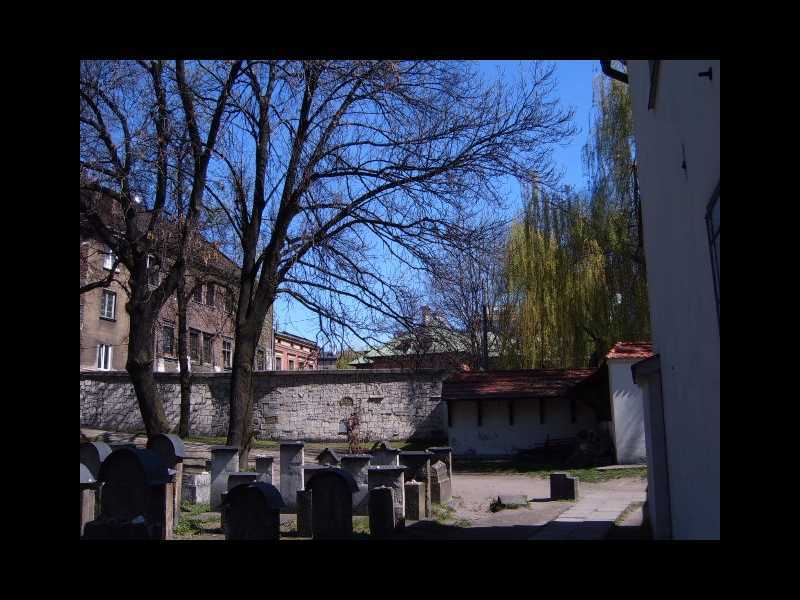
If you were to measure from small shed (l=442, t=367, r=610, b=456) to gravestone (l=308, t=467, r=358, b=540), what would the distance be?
15.6m

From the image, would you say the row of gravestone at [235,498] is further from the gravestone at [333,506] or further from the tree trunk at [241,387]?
the tree trunk at [241,387]

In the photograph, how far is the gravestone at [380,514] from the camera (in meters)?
9.07

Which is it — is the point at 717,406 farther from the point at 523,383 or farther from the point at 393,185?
the point at 523,383

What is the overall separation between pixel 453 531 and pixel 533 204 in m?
18.0

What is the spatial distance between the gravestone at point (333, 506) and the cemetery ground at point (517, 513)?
3.34 feet

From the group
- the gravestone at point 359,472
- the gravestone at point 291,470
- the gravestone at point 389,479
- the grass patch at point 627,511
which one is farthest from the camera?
the gravestone at point 291,470

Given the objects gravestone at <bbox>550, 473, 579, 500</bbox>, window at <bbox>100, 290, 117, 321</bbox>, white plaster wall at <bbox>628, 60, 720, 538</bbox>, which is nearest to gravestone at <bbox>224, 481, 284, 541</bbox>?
white plaster wall at <bbox>628, 60, 720, 538</bbox>

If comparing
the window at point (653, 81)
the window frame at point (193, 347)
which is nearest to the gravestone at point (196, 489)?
Answer: the window at point (653, 81)

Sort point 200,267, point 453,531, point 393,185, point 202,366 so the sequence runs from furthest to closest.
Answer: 1. point 202,366
2. point 200,267
3. point 393,185
4. point 453,531

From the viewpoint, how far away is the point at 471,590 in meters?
2.71

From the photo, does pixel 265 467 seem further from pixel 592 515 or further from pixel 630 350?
pixel 630 350

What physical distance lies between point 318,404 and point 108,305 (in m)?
12.7

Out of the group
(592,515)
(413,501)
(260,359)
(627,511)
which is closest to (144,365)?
(413,501)

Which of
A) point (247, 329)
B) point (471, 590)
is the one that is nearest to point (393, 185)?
point (247, 329)
